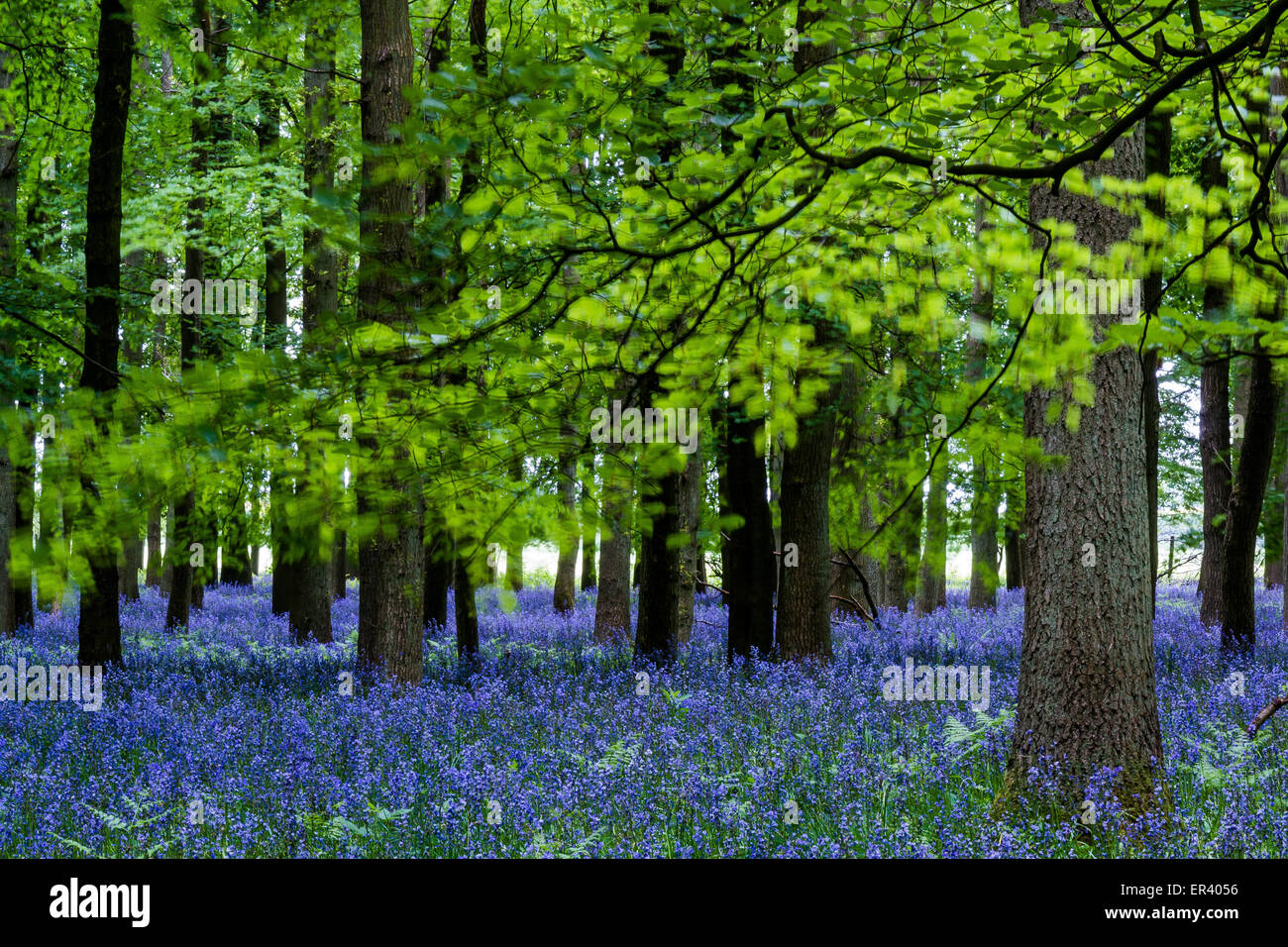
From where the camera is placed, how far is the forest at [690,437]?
2824 millimetres

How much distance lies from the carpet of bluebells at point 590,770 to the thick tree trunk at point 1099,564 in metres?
0.28

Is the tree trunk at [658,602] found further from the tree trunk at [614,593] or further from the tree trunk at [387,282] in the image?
the tree trunk at [614,593]

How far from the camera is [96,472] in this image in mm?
2490

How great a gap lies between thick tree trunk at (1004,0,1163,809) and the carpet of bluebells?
280 millimetres

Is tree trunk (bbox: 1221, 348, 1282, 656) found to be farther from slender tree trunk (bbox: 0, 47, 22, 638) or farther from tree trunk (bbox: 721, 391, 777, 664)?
slender tree trunk (bbox: 0, 47, 22, 638)

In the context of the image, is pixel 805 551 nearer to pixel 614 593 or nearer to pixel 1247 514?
pixel 614 593

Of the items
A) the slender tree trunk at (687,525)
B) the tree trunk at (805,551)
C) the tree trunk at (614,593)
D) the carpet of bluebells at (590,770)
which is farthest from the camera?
the tree trunk at (614,593)

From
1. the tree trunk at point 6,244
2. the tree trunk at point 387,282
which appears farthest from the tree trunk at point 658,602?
the tree trunk at point 6,244

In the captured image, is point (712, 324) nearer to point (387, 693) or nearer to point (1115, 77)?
point (1115, 77)

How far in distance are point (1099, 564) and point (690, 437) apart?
7.68 feet

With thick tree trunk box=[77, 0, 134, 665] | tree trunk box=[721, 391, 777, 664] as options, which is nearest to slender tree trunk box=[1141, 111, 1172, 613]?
tree trunk box=[721, 391, 777, 664]

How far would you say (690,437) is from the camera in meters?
4.27

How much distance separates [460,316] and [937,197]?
212cm

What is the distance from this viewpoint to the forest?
2824 mm
